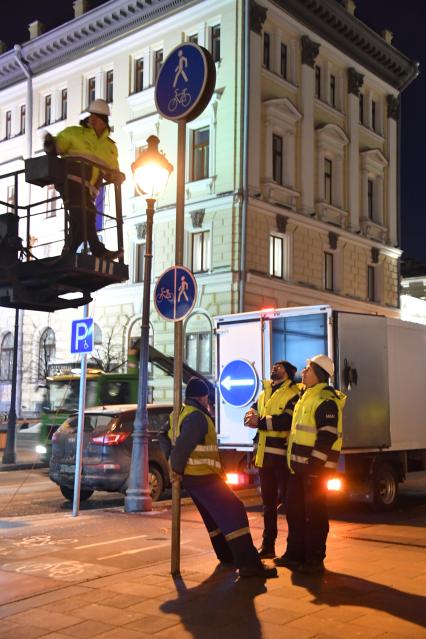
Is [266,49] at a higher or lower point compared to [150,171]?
higher

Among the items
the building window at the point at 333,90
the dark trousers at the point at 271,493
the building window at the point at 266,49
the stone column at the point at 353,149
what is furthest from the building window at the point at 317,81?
the dark trousers at the point at 271,493

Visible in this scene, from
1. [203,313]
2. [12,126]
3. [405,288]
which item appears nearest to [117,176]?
[203,313]

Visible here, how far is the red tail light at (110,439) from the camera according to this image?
45.4 feet

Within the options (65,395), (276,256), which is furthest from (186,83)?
(276,256)

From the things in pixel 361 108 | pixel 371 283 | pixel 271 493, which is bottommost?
pixel 271 493

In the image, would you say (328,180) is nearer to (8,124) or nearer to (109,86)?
(109,86)

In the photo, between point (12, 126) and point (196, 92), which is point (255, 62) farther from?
point (196, 92)

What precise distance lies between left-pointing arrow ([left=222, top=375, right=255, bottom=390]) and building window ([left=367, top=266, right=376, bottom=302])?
25357 mm

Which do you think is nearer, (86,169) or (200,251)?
(86,169)

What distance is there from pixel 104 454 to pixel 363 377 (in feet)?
15.1

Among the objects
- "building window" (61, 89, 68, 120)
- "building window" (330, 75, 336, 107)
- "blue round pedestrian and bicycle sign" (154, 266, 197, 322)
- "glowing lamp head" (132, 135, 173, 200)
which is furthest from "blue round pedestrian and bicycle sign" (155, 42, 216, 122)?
"building window" (61, 89, 68, 120)

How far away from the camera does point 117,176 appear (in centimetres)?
659

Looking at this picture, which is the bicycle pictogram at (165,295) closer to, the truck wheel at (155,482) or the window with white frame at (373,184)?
the truck wheel at (155,482)

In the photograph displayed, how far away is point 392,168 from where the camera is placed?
3953 cm
